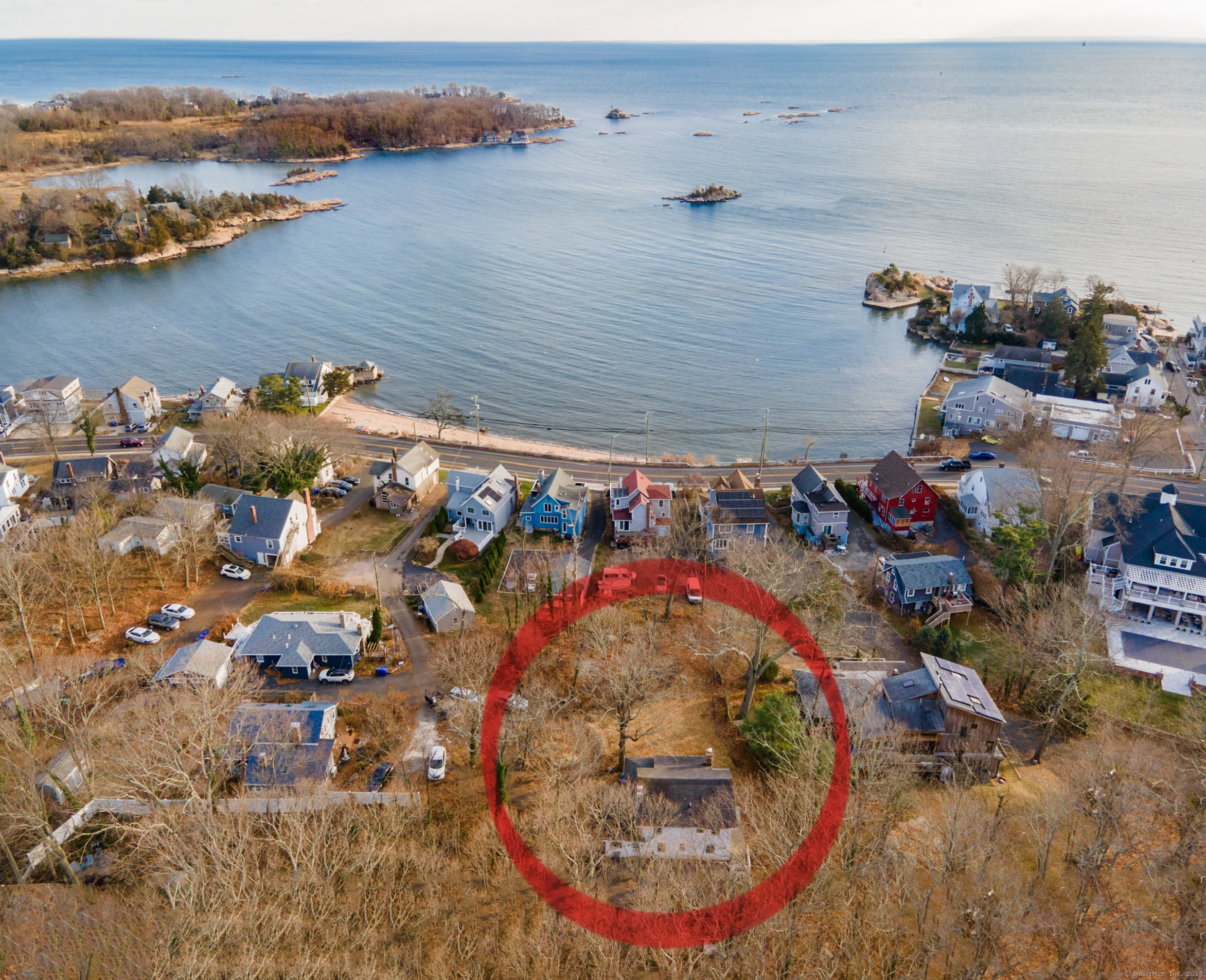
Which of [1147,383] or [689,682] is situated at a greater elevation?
[1147,383]

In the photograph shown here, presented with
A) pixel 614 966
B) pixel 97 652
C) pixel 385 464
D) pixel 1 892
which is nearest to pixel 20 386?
pixel 385 464

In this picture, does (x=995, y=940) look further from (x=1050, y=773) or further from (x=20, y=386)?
(x=20, y=386)

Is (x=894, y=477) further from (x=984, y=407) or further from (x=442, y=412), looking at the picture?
(x=442, y=412)

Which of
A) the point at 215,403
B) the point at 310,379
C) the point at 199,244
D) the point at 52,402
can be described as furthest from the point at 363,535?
the point at 199,244

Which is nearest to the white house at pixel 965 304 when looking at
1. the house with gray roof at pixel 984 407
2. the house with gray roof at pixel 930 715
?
Answer: the house with gray roof at pixel 984 407

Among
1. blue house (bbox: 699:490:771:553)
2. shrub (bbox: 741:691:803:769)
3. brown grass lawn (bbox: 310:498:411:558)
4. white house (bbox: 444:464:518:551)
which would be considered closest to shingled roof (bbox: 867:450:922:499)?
blue house (bbox: 699:490:771:553)

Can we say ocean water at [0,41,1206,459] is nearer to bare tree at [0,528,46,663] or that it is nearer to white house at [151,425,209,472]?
white house at [151,425,209,472]

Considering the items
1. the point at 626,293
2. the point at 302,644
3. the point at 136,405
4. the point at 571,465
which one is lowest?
the point at 571,465

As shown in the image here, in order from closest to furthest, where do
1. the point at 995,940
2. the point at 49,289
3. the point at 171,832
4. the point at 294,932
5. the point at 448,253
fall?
1. the point at 294,932
2. the point at 995,940
3. the point at 171,832
4. the point at 49,289
5. the point at 448,253
